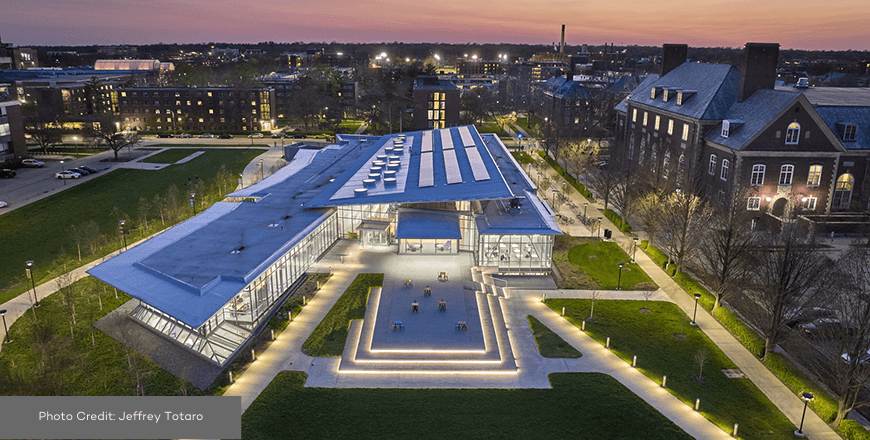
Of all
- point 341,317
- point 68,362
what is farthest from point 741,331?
point 68,362

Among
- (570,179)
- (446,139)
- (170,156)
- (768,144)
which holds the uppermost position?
(768,144)

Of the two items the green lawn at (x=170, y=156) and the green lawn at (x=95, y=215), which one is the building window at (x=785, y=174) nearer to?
the green lawn at (x=95, y=215)

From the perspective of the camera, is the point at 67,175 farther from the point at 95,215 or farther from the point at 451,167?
the point at 451,167

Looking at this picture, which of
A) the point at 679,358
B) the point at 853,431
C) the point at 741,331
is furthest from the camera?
the point at 741,331

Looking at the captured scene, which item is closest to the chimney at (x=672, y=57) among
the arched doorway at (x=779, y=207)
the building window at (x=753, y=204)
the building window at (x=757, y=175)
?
the building window at (x=757, y=175)

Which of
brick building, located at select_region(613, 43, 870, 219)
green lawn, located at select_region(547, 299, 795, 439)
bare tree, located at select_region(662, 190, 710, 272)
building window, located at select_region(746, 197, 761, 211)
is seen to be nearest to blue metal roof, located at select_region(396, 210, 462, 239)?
green lawn, located at select_region(547, 299, 795, 439)

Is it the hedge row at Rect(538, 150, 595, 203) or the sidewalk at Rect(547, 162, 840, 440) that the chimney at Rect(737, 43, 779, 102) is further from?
the sidewalk at Rect(547, 162, 840, 440)
